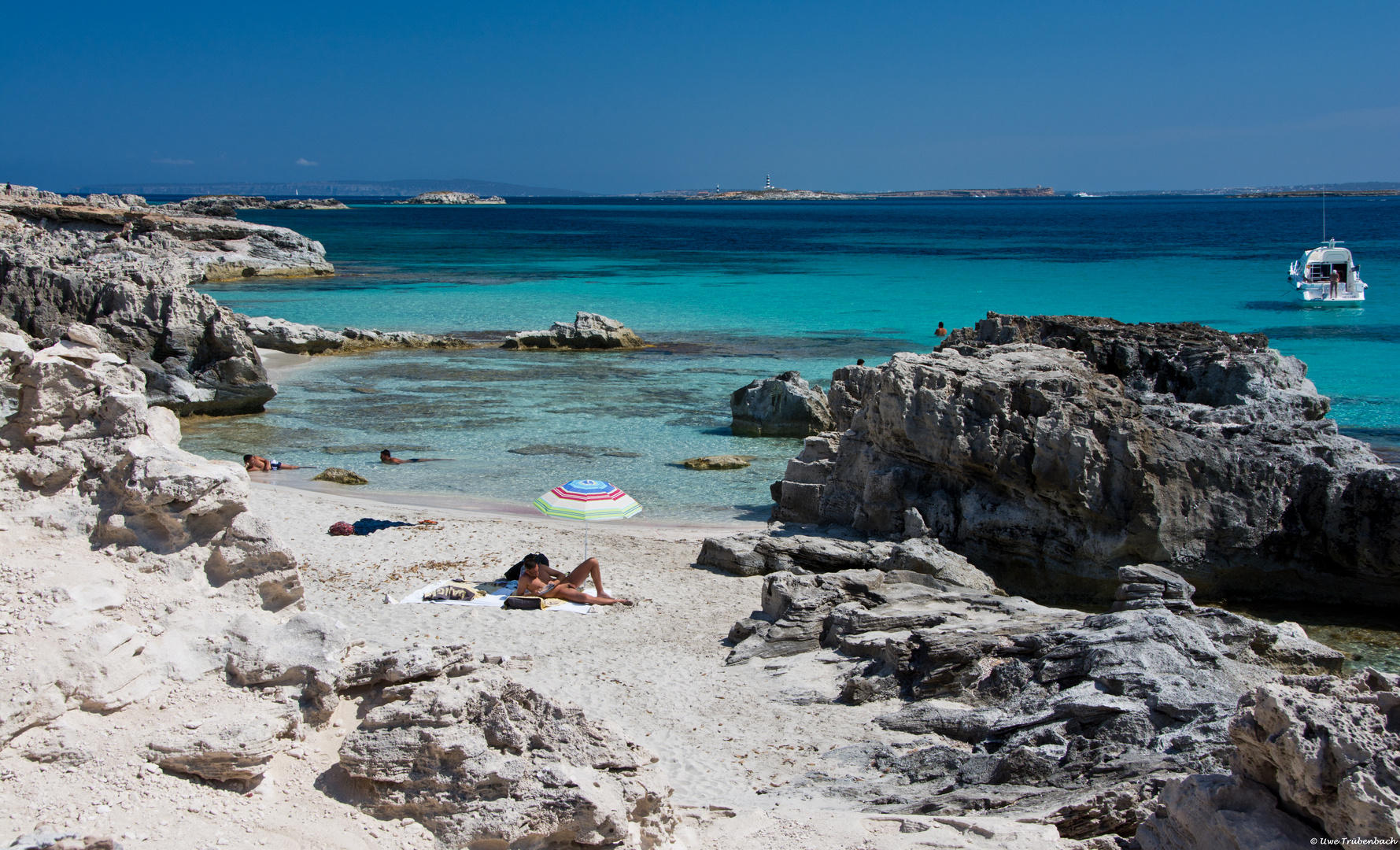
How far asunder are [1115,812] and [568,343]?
25890 millimetres

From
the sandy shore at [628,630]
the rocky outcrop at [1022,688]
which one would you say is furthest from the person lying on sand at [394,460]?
the rocky outcrop at [1022,688]

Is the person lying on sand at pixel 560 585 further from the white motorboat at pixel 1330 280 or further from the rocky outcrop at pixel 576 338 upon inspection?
the white motorboat at pixel 1330 280

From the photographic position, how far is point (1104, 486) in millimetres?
10156

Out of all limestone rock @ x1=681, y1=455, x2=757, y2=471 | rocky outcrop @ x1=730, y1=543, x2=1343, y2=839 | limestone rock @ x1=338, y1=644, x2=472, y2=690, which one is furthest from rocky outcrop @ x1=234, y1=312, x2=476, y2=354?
limestone rock @ x1=338, y1=644, x2=472, y2=690

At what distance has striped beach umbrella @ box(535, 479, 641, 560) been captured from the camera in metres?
10.8

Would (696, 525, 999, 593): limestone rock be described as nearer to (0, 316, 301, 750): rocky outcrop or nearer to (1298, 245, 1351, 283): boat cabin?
(0, 316, 301, 750): rocky outcrop

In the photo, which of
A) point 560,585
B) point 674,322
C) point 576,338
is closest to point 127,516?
point 560,585

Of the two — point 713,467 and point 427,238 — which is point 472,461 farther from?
point 427,238

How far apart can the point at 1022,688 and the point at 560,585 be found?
4536 mm

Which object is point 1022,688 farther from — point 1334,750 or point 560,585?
point 560,585

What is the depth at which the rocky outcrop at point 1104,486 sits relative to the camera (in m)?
10.1

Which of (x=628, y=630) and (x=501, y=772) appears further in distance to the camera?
(x=628, y=630)

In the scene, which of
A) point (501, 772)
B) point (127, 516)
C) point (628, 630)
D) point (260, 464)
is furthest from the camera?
point (260, 464)

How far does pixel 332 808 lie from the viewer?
4.24 m
